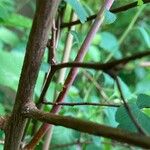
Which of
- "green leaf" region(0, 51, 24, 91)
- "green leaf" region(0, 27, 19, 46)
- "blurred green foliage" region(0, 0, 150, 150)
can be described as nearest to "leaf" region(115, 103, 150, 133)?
"blurred green foliage" region(0, 0, 150, 150)

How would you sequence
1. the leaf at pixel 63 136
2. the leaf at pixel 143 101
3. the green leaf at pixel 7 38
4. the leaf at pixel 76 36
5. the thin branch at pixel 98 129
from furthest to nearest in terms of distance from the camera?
1. the green leaf at pixel 7 38
2. the leaf at pixel 63 136
3. the leaf at pixel 76 36
4. the leaf at pixel 143 101
5. the thin branch at pixel 98 129

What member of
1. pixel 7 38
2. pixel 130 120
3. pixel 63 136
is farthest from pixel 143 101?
pixel 7 38

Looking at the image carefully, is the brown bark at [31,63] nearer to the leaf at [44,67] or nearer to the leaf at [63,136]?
the leaf at [44,67]

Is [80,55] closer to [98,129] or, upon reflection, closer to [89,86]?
[98,129]

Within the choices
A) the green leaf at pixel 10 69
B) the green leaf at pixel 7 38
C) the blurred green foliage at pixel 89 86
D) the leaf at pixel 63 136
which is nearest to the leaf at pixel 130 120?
the blurred green foliage at pixel 89 86

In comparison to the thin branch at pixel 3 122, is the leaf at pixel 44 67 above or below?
above

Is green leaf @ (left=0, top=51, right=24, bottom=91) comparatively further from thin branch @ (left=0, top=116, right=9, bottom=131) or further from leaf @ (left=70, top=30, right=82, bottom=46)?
thin branch @ (left=0, top=116, right=9, bottom=131)
